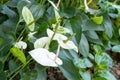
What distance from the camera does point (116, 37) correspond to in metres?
1.69

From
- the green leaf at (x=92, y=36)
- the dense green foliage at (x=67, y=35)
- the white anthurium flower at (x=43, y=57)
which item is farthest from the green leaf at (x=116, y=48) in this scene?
the white anthurium flower at (x=43, y=57)

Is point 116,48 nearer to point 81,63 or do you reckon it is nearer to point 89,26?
point 89,26

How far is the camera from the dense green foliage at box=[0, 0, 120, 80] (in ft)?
3.37

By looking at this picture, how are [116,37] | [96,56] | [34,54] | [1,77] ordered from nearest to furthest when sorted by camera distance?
1. [34,54]
2. [1,77]
3. [96,56]
4. [116,37]

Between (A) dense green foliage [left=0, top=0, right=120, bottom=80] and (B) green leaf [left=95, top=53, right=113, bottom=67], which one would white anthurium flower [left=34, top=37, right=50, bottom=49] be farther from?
(B) green leaf [left=95, top=53, right=113, bottom=67]

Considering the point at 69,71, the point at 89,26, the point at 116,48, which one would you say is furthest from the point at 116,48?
the point at 69,71

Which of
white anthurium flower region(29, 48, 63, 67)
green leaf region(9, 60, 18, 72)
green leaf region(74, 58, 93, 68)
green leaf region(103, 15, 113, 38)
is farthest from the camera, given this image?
green leaf region(103, 15, 113, 38)

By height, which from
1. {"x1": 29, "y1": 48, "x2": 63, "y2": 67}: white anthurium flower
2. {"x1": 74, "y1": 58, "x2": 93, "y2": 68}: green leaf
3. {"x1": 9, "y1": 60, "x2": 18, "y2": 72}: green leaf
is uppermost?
{"x1": 29, "y1": 48, "x2": 63, "y2": 67}: white anthurium flower

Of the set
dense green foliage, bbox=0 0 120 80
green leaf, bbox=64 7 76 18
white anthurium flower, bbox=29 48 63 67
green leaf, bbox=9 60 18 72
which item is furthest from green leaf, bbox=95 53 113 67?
white anthurium flower, bbox=29 48 63 67

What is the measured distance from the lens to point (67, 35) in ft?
4.09

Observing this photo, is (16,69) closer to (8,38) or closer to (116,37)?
(8,38)

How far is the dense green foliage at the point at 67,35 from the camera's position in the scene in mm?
1026

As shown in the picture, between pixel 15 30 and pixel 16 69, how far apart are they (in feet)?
0.57

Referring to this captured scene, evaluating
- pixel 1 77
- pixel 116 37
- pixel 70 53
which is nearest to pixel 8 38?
pixel 1 77
